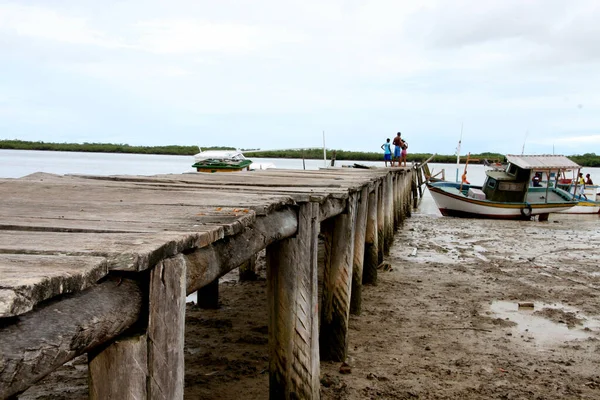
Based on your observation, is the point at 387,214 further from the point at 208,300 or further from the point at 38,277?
the point at 38,277

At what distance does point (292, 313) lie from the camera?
4.46 m

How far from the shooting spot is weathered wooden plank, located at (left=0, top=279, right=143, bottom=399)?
1.60 metres

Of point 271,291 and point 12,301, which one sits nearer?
point 12,301

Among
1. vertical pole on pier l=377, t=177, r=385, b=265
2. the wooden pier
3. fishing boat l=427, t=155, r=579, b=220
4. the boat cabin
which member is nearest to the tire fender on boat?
fishing boat l=427, t=155, r=579, b=220

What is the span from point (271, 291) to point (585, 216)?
25139mm

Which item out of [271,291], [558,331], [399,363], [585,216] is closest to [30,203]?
[271,291]

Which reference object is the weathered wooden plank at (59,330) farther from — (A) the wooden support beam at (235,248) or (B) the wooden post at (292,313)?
(B) the wooden post at (292,313)

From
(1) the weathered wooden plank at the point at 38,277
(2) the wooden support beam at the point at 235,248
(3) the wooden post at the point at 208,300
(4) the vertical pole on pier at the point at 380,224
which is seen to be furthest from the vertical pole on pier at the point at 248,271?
(1) the weathered wooden plank at the point at 38,277

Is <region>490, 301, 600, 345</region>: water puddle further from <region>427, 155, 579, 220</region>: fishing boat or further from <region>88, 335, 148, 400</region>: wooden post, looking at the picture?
<region>427, 155, 579, 220</region>: fishing boat

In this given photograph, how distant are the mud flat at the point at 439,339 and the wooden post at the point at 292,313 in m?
0.99

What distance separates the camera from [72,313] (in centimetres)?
182

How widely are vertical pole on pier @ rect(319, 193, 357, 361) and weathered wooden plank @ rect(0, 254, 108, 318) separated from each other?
4887mm

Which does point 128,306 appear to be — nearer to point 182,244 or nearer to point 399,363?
point 182,244

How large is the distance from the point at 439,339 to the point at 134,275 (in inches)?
224
